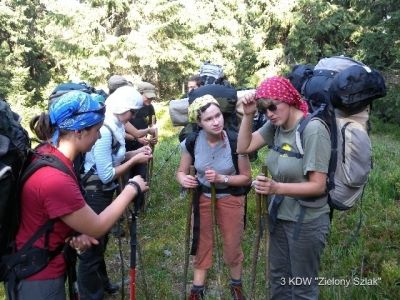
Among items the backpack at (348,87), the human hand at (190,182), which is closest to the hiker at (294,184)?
the backpack at (348,87)

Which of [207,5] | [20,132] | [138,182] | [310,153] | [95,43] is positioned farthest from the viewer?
[207,5]

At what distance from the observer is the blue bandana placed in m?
2.45

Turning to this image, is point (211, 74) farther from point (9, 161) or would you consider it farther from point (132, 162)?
point (9, 161)

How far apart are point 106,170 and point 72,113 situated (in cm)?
145

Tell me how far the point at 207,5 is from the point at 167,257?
23837 mm

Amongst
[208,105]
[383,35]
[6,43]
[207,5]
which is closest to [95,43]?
[6,43]

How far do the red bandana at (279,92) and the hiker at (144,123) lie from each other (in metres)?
3.64

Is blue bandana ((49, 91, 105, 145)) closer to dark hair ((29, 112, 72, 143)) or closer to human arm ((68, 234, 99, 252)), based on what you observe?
dark hair ((29, 112, 72, 143))

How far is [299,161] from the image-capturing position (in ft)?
10.0

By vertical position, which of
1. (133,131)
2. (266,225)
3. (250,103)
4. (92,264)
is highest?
(250,103)

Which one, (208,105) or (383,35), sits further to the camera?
(383,35)

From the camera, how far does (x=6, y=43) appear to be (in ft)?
78.0

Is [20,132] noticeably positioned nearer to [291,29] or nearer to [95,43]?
[291,29]

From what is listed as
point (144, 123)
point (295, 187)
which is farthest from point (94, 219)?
point (144, 123)
